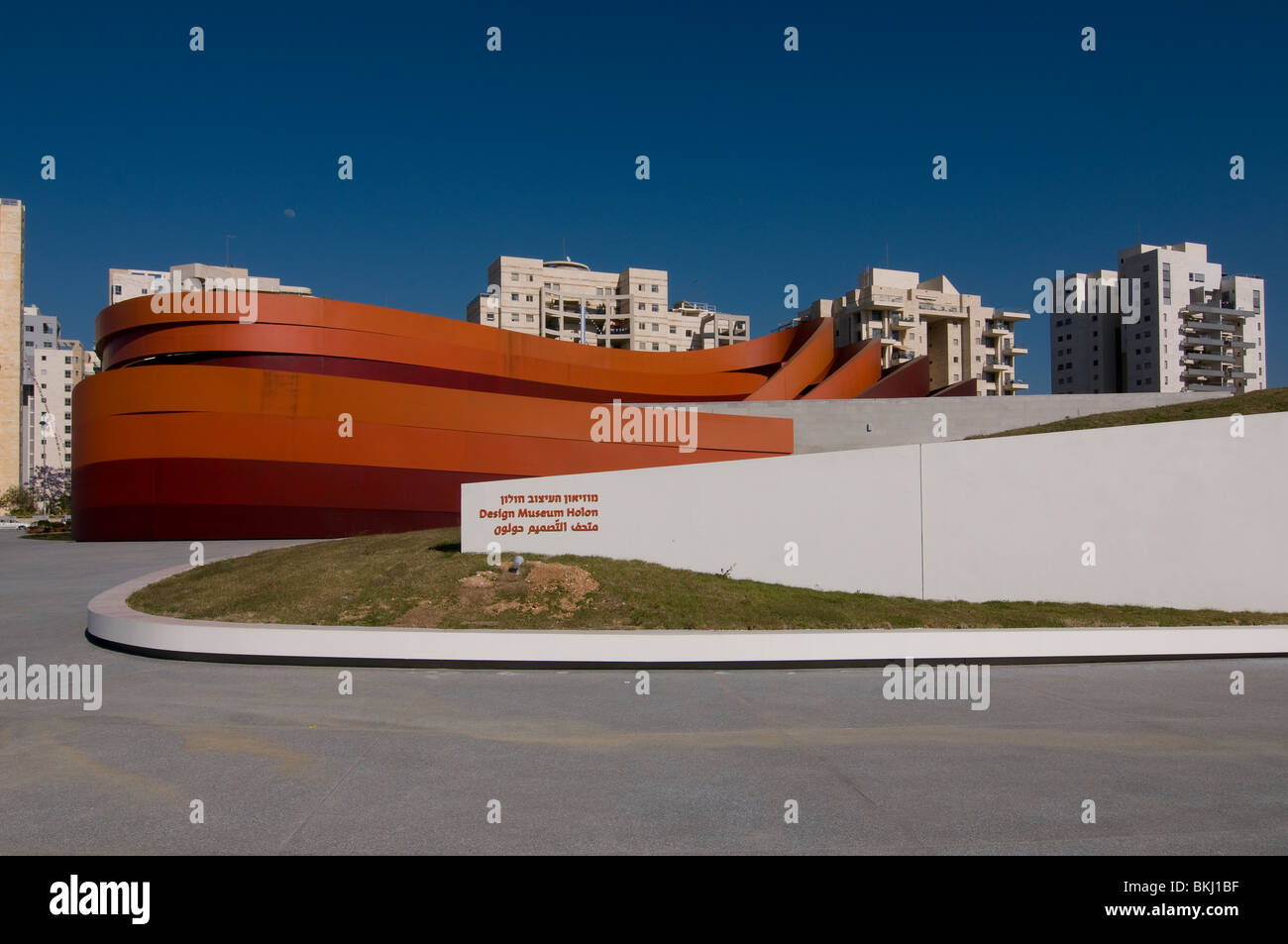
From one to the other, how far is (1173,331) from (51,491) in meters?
130

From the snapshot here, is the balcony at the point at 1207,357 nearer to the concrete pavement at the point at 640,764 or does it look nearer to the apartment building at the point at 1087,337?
the apartment building at the point at 1087,337

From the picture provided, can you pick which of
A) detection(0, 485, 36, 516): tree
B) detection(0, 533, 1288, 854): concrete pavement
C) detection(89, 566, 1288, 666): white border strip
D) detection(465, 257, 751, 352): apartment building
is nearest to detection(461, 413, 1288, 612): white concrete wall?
detection(89, 566, 1288, 666): white border strip

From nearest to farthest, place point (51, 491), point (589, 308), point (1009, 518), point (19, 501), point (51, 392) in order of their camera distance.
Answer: point (1009, 518) < point (51, 491) < point (19, 501) < point (589, 308) < point (51, 392)

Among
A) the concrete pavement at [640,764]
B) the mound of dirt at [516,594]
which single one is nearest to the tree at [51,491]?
the mound of dirt at [516,594]

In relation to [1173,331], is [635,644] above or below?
below

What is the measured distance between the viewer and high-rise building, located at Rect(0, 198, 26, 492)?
9731 cm

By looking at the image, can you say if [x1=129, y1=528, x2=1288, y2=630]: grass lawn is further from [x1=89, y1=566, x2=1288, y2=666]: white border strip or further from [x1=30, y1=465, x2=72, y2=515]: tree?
[x1=30, y1=465, x2=72, y2=515]: tree

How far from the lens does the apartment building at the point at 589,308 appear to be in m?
104

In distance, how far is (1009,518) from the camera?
55.9ft

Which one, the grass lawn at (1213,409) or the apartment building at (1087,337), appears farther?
the apartment building at (1087,337)

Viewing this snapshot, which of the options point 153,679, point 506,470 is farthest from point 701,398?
point 153,679

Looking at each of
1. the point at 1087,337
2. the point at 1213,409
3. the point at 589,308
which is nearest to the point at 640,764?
the point at 1213,409

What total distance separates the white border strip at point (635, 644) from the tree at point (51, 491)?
80150 millimetres

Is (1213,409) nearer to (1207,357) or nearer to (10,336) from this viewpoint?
(1207,357)
